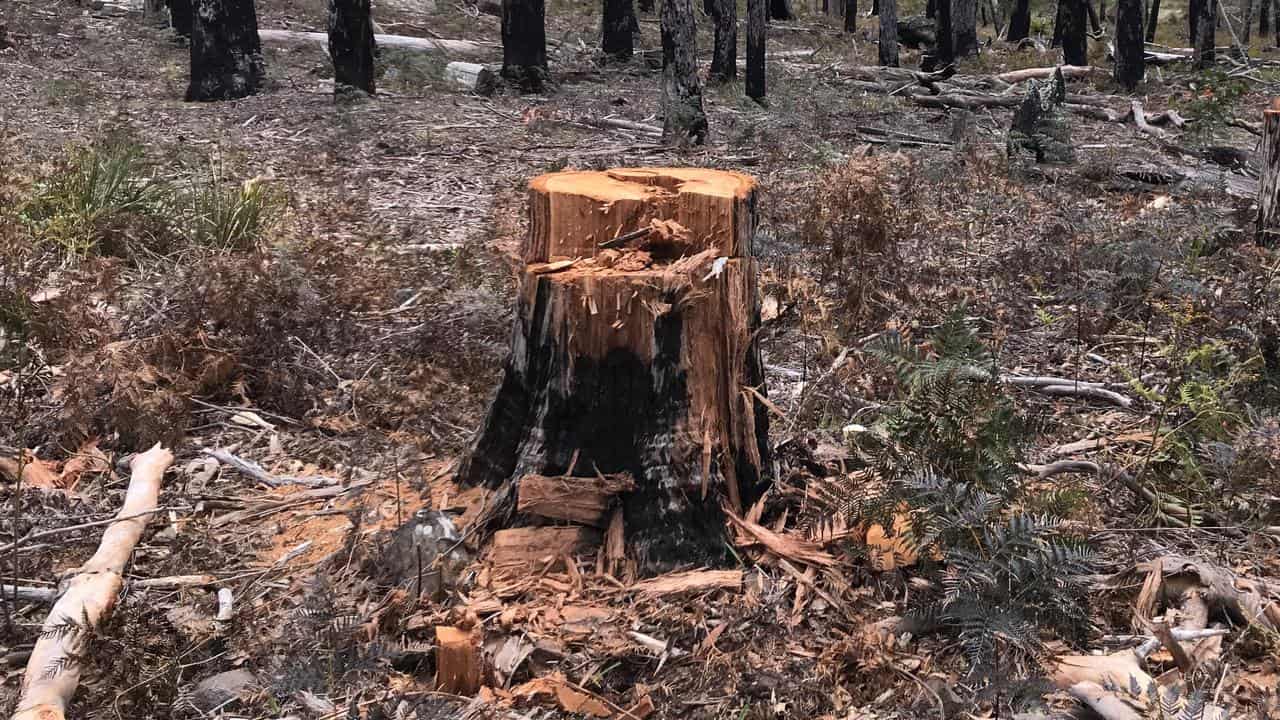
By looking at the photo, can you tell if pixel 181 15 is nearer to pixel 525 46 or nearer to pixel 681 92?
pixel 525 46

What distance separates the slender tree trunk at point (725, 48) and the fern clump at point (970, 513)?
471 inches

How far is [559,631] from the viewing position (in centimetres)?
290

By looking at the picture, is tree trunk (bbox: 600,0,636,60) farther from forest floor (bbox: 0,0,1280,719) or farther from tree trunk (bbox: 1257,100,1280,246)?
tree trunk (bbox: 1257,100,1280,246)

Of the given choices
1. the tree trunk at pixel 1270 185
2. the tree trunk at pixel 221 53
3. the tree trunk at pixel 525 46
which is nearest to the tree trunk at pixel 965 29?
the tree trunk at pixel 525 46

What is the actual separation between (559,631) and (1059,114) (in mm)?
8350

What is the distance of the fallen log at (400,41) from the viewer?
16.2m

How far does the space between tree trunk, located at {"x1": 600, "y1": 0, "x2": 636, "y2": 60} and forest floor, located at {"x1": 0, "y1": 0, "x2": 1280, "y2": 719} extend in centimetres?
686

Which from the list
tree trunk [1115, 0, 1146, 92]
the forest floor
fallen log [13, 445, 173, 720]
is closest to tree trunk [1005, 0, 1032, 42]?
tree trunk [1115, 0, 1146, 92]

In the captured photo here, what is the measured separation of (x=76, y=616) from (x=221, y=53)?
35.7 feet

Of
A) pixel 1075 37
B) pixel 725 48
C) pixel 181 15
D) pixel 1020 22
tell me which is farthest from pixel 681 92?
pixel 1020 22

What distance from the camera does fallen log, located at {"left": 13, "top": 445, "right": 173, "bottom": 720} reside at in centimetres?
258

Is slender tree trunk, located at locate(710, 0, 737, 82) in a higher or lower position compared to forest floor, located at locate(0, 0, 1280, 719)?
higher

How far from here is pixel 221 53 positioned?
12.1m

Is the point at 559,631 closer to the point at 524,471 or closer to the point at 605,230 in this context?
the point at 524,471
